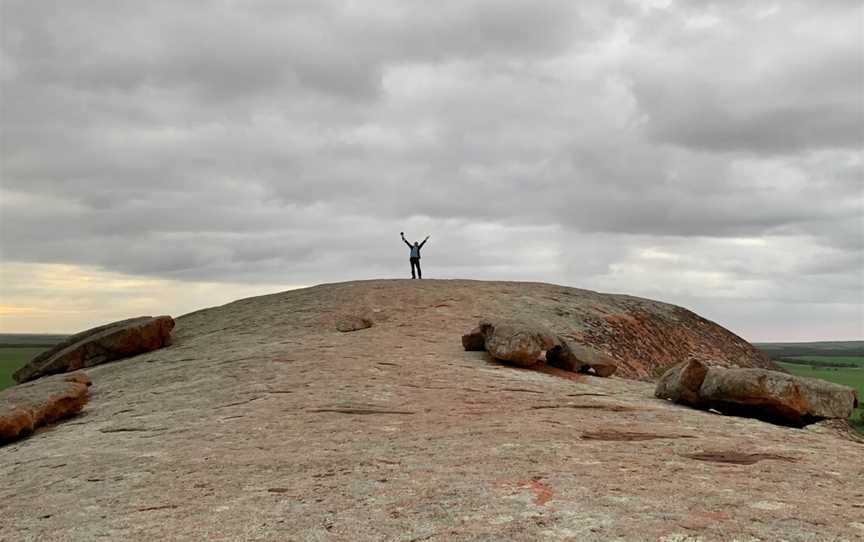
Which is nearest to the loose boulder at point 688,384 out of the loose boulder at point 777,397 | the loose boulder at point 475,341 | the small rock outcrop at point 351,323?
the loose boulder at point 777,397

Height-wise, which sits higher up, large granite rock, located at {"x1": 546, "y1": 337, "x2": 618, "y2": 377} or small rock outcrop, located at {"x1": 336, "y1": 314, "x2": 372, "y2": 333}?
small rock outcrop, located at {"x1": 336, "y1": 314, "x2": 372, "y2": 333}

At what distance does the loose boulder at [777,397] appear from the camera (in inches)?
Answer: 505

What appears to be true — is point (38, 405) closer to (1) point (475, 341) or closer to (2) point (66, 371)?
(2) point (66, 371)

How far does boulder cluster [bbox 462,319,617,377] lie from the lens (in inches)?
678

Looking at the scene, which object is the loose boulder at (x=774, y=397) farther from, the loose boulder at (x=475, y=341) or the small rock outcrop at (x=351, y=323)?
the small rock outcrop at (x=351, y=323)

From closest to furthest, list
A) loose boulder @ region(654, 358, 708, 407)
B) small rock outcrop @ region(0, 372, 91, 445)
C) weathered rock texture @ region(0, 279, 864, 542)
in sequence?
weathered rock texture @ region(0, 279, 864, 542), loose boulder @ region(654, 358, 708, 407), small rock outcrop @ region(0, 372, 91, 445)

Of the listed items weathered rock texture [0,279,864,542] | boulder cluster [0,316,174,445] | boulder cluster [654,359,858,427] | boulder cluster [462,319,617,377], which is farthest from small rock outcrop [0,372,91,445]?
boulder cluster [654,359,858,427]

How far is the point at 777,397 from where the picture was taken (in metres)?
12.7

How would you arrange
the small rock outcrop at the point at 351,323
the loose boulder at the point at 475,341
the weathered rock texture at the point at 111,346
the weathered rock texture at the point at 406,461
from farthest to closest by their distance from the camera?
the weathered rock texture at the point at 111,346, the small rock outcrop at the point at 351,323, the loose boulder at the point at 475,341, the weathered rock texture at the point at 406,461

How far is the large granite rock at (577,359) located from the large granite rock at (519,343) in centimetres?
29

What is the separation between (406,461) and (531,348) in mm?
8688

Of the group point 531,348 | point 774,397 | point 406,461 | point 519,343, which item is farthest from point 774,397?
point 406,461

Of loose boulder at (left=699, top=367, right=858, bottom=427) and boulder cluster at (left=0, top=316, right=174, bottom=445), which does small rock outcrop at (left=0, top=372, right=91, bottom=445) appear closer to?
boulder cluster at (left=0, top=316, right=174, bottom=445)

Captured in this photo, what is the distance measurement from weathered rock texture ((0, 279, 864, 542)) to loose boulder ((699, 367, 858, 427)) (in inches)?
25.9
